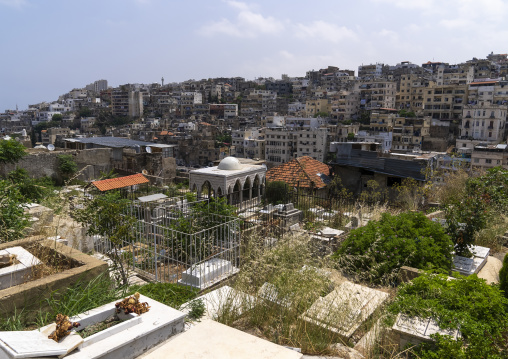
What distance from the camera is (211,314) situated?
4.65m

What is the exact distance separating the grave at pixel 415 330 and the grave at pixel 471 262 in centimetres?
377

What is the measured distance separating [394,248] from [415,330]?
2967 millimetres

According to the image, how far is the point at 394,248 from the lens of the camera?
6.92m

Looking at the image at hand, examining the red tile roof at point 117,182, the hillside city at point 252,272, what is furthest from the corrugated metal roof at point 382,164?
the red tile roof at point 117,182

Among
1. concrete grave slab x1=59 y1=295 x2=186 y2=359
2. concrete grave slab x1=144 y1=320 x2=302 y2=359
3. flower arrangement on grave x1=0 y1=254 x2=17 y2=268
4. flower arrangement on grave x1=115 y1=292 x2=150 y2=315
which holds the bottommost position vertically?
concrete grave slab x1=144 y1=320 x2=302 y2=359

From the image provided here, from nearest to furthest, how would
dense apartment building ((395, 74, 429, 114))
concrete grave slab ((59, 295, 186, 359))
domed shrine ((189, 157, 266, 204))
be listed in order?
concrete grave slab ((59, 295, 186, 359))
domed shrine ((189, 157, 266, 204))
dense apartment building ((395, 74, 429, 114))

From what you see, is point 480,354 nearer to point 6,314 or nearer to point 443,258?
point 443,258

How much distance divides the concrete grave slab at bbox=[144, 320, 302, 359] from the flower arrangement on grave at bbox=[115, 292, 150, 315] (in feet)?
1.42

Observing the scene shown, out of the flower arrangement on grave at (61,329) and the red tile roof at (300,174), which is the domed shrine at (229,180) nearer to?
the red tile roof at (300,174)

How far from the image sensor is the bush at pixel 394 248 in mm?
6727

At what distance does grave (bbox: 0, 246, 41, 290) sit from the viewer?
13.7 feet

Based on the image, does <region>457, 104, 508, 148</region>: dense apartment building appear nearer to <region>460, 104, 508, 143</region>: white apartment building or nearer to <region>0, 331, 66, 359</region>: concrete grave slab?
<region>460, 104, 508, 143</region>: white apartment building

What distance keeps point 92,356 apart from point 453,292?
4.17 m

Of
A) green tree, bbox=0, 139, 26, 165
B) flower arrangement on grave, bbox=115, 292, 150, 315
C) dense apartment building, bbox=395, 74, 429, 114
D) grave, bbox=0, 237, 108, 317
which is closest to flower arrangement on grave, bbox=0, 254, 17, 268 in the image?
grave, bbox=0, 237, 108, 317
